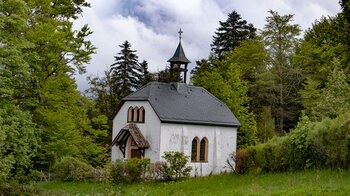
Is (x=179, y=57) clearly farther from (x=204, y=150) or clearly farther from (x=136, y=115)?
(x=204, y=150)

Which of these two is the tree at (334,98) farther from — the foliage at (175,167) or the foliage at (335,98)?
the foliage at (175,167)

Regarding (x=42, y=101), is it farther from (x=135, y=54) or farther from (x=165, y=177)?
(x=135, y=54)

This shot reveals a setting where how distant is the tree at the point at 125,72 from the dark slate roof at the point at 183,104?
13.1 metres

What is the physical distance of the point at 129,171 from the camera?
22750mm

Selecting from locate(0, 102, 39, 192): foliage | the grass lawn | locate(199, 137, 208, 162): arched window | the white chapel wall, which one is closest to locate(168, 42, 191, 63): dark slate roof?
the white chapel wall

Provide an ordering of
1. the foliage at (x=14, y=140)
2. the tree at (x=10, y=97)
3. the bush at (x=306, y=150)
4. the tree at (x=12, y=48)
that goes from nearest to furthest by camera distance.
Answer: the bush at (x=306, y=150), the foliage at (x=14, y=140), the tree at (x=10, y=97), the tree at (x=12, y=48)

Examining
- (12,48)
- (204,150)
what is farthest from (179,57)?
(12,48)

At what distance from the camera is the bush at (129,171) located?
22.6 metres

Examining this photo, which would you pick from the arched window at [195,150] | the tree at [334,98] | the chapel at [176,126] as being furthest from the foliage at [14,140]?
the tree at [334,98]

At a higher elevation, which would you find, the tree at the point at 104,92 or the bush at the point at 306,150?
the tree at the point at 104,92

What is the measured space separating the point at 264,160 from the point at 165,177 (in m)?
6.79

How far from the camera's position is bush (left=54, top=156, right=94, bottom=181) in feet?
76.9

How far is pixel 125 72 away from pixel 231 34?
17.0m

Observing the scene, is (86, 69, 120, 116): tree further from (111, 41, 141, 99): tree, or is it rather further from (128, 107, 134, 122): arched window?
(128, 107, 134, 122): arched window
